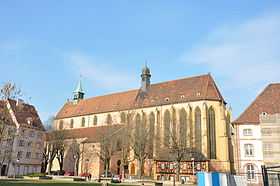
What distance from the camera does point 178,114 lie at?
61.3 metres

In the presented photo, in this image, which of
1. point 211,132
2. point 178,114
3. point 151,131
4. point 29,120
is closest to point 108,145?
point 151,131

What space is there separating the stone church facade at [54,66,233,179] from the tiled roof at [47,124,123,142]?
0.93 m

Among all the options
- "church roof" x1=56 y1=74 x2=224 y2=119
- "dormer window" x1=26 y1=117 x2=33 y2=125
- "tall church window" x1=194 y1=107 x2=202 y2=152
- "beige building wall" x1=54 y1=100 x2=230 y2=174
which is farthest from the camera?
"dormer window" x1=26 y1=117 x2=33 y2=125

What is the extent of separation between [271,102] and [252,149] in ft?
25.5

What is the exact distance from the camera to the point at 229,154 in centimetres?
5559

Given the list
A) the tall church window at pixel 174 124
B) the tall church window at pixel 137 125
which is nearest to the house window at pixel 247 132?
the tall church window at pixel 174 124

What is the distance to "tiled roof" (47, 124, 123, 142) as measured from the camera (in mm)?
Answer: 61316

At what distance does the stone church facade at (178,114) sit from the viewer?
55812 mm

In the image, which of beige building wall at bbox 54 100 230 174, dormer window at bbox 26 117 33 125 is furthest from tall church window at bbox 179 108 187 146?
dormer window at bbox 26 117 33 125

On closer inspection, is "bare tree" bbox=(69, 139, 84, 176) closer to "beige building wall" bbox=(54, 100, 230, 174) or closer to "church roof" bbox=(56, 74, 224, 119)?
"church roof" bbox=(56, 74, 224, 119)

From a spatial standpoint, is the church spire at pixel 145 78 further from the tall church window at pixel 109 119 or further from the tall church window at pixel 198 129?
the tall church window at pixel 198 129

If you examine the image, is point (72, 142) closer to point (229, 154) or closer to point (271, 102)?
point (229, 154)

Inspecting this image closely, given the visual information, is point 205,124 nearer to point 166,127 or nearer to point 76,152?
point 166,127

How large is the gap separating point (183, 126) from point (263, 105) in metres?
14.5
